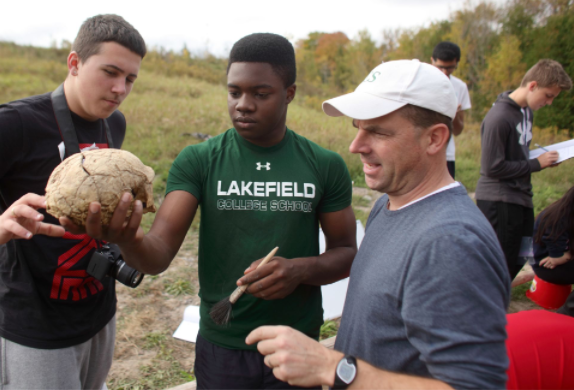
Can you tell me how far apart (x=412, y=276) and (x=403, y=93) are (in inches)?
23.2

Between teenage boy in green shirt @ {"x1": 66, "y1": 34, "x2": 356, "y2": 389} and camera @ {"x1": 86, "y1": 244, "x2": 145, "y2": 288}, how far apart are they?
0.29 m

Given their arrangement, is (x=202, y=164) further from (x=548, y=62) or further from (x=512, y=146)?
(x=548, y=62)

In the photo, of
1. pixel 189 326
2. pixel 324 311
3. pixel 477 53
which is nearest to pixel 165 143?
pixel 189 326

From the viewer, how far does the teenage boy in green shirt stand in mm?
1701

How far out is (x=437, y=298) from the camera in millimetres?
1045

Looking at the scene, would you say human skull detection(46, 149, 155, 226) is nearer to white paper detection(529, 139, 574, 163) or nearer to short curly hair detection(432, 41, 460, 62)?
white paper detection(529, 139, 574, 163)

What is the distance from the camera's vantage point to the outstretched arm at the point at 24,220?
137 centimetres

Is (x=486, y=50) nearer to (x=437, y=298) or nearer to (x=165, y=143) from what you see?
(x=165, y=143)

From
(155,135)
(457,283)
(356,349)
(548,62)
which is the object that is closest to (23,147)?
(356,349)

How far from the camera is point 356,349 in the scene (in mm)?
1326

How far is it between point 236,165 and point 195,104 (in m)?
12.3

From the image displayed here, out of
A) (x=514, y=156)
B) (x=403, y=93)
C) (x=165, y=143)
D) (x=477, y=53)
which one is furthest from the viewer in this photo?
(x=477, y=53)

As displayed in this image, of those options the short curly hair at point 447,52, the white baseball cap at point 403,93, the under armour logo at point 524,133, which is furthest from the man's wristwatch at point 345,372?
the short curly hair at point 447,52

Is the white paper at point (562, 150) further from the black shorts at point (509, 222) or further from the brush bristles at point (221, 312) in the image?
the brush bristles at point (221, 312)
